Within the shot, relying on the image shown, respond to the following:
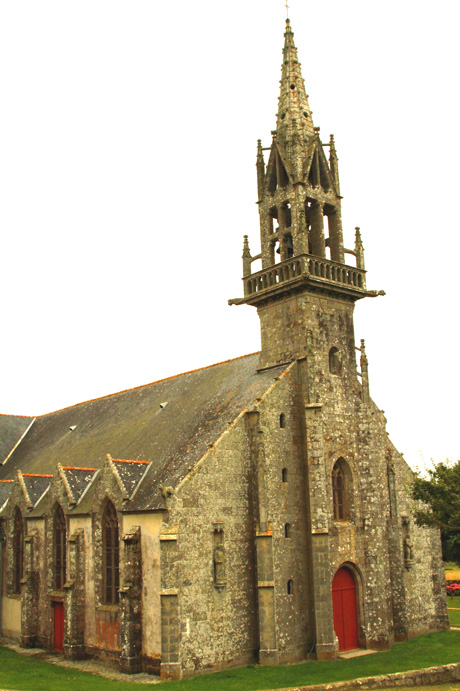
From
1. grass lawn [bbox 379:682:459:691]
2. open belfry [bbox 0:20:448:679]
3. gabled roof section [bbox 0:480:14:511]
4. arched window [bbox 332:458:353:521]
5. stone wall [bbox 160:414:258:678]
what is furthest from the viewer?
gabled roof section [bbox 0:480:14:511]

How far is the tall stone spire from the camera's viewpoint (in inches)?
1243

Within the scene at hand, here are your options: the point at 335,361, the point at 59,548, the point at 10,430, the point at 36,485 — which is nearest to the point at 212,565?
the point at 59,548

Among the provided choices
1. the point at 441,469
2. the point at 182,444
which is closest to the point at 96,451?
the point at 182,444

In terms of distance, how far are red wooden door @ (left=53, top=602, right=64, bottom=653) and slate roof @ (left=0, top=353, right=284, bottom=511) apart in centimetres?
476

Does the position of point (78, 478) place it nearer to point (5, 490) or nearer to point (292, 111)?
point (5, 490)

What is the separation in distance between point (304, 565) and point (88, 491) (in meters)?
10.8

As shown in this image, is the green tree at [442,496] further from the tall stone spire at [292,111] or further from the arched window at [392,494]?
the tall stone spire at [292,111]

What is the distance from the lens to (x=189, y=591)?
2439 centimetres

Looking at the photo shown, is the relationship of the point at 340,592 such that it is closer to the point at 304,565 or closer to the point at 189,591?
the point at 304,565

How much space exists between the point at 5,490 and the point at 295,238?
22240 millimetres

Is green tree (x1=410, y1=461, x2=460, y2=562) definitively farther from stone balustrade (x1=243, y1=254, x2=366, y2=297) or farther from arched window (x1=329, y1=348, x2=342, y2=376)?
stone balustrade (x1=243, y1=254, x2=366, y2=297)

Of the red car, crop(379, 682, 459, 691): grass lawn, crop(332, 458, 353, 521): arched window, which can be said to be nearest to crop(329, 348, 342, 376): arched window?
crop(332, 458, 353, 521): arched window

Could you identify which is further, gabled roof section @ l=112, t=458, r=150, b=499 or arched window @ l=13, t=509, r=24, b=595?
arched window @ l=13, t=509, r=24, b=595

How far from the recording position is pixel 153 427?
108 ft
